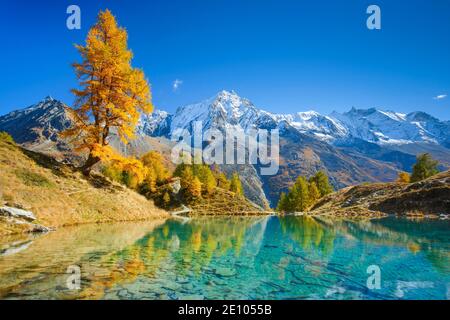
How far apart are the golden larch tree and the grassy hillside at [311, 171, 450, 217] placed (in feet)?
155

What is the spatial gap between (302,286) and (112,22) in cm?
3125

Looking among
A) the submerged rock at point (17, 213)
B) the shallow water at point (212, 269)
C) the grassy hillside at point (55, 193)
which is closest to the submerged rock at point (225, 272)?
the shallow water at point (212, 269)

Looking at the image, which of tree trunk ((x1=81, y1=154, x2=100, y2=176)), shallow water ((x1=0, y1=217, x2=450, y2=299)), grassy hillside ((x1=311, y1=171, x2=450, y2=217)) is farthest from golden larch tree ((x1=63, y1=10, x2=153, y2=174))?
grassy hillside ((x1=311, y1=171, x2=450, y2=217))

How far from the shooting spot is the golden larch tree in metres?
31.5

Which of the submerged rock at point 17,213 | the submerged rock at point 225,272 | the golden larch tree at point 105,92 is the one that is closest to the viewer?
the submerged rock at point 225,272

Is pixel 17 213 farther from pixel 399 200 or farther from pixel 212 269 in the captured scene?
pixel 399 200

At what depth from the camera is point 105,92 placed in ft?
104

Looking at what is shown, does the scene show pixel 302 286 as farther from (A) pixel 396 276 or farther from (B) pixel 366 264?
(B) pixel 366 264

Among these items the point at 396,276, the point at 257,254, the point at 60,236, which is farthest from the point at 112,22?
the point at 396,276

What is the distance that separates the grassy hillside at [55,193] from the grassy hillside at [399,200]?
4555 cm

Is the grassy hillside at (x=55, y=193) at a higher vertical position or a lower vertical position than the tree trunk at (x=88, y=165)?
lower

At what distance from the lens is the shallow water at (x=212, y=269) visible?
9.86m

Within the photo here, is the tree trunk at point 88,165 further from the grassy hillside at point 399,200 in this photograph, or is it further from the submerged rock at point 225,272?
the grassy hillside at point 399,200

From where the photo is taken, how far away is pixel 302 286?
35.3 feet
